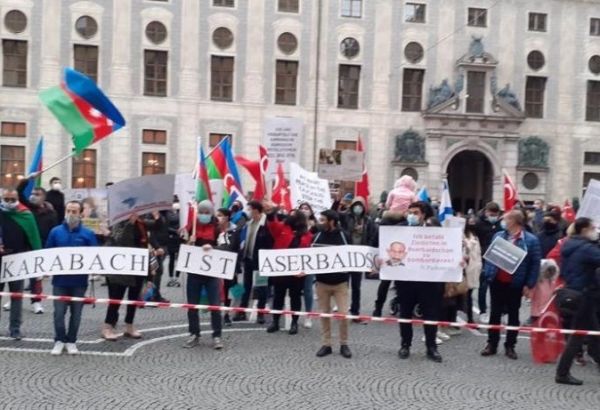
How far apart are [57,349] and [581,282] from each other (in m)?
6.18

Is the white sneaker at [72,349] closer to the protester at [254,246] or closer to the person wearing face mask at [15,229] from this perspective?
the person wearing face mask at [15,229]

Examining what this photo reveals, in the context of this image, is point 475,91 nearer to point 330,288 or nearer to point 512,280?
point 512,280

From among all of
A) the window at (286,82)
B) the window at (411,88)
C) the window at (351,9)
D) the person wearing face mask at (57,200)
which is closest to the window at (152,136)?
the window at (286,82)

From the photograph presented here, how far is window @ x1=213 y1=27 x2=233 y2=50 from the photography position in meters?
32.8

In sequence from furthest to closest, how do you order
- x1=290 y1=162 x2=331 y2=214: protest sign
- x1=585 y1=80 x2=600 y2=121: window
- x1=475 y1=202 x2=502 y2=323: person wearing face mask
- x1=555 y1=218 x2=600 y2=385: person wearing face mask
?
x1=585 y1=80 x2=600 y2=121: window < x1=290 y1=162 x2=331 y2=214: protest sign < x1=475 y1=202 x2=502 y2=323: person wearing face mask < x1=555 y1=218 x2=600 y2=385: person wearing face mask

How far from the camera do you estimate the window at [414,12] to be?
112ft

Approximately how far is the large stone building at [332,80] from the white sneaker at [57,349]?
2352cm

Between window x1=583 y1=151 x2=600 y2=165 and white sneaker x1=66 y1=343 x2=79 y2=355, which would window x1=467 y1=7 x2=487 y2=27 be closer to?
window x1=583 y1=151 x2=600 y2=165

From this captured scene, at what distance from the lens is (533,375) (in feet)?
29.7

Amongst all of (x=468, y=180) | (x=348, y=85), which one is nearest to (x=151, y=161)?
(x=348, y=85)

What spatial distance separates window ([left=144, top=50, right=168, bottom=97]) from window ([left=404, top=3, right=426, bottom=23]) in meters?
10.8

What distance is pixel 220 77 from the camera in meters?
33.1

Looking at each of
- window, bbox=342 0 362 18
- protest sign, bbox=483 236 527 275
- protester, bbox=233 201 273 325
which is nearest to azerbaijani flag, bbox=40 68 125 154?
protester, bbox=233 201 273 325

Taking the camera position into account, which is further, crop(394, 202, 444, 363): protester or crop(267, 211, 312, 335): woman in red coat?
crop(267, 211, 312, 335): woman in red coat
